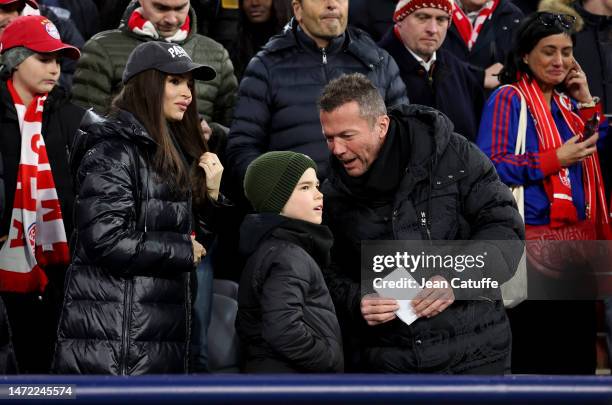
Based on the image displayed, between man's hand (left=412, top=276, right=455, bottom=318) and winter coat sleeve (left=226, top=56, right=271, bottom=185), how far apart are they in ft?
5.10

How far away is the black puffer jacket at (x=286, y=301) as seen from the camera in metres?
4.03

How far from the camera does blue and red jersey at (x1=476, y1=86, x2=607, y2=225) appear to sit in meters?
5.51

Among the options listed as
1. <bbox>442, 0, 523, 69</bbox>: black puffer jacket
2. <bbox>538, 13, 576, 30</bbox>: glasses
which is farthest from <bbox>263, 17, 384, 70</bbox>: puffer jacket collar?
<bbox>442, 0, 523, 69</bbox>: black puffer jacket

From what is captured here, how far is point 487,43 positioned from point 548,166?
1.45 meters

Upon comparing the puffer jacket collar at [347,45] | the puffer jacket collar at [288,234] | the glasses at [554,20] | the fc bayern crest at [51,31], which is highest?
the glasses at [554,20]

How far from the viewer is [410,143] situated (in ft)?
14.1

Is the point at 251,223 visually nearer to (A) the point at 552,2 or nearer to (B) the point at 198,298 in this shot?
(B) the point at 198,298

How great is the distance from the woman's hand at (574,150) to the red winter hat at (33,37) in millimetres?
2493

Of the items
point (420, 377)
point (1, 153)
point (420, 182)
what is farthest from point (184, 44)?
point (420, 377)

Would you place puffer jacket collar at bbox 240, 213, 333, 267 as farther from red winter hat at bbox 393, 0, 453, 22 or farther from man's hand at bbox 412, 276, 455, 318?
red winter hat at bbox 393, 0, 453, 22

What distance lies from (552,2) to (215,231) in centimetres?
274

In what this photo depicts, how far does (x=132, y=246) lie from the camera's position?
4.16 meters

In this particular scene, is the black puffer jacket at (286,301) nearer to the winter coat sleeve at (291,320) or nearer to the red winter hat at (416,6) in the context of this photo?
the winter coat sleeve at (291,320)

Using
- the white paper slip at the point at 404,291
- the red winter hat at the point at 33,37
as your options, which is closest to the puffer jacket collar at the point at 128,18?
the red winter hat at the point at 33,37
